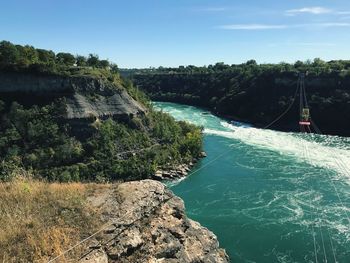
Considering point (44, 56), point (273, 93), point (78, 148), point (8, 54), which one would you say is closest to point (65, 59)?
point (44, 56)

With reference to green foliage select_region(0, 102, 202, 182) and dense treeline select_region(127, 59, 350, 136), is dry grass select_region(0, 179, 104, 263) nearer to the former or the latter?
green foliage select_region(0, 102, 202, 182)

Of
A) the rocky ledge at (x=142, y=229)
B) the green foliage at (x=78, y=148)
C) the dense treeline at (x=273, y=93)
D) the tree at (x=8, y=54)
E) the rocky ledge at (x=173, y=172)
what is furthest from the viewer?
the dense treeline at (x=273, y=93)

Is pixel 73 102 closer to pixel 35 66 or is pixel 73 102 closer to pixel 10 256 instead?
pixel 35 66

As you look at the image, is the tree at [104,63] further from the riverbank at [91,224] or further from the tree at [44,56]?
the riverbank at [91,224]

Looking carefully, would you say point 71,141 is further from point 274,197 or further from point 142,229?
point 142,229

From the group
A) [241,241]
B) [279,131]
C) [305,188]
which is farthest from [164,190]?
[279,131]

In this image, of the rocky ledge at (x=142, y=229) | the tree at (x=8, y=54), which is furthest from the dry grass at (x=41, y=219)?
the tree at (x=8, y=54)
